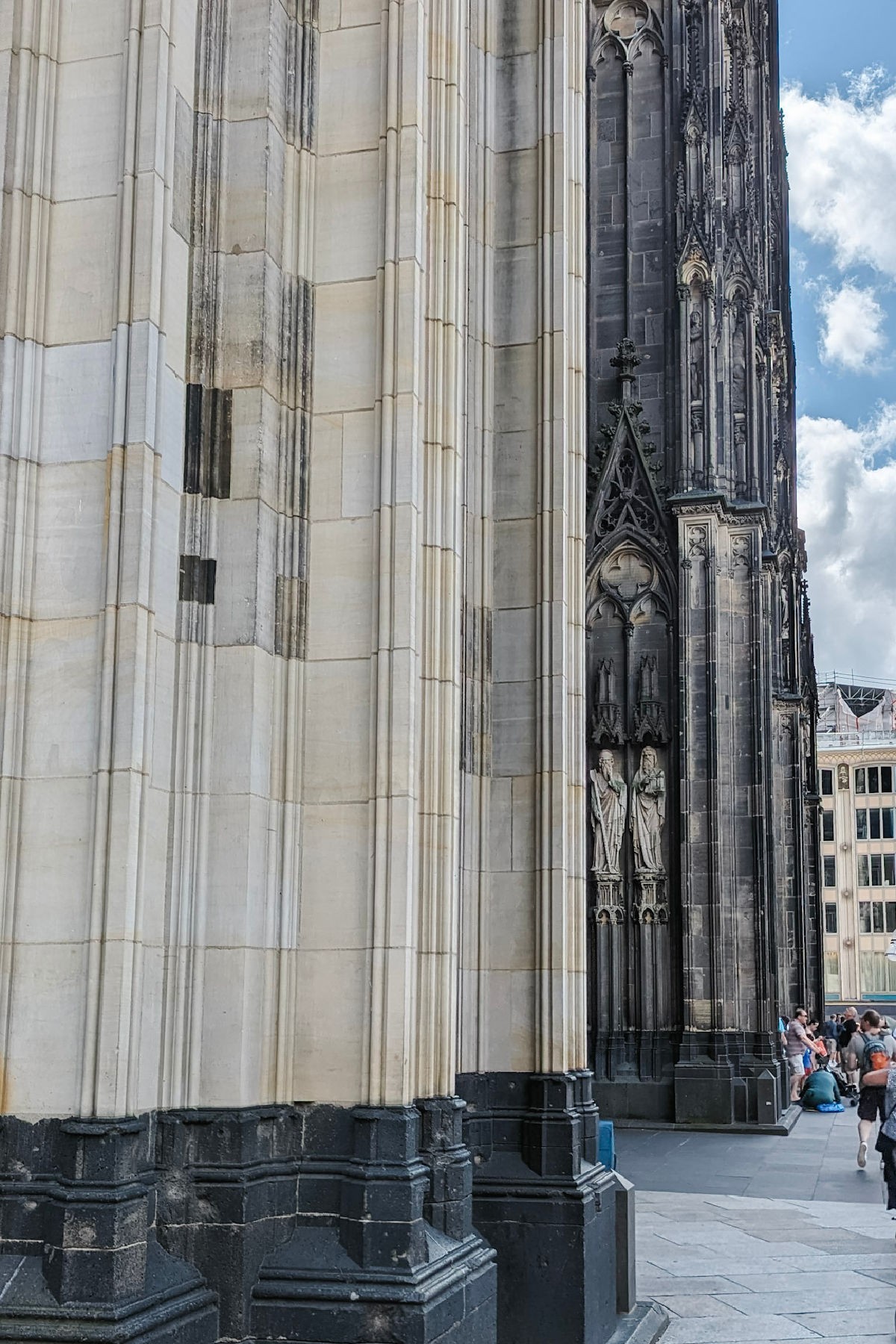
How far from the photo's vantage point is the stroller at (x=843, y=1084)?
1162 inches

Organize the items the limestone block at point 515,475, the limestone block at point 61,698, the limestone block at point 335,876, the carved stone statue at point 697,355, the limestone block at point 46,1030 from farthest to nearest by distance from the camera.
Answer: the carved stone statue at point 697,355 → the limestone block at point 515,475 → the limestone block at point 335,876 → the limestone block at point 61,698 → the limestone block at point 46,1030

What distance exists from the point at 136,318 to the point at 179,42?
1455mm

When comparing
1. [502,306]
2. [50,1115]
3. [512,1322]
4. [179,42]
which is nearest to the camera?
[50,1115]

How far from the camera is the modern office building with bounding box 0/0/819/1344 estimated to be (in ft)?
20.4

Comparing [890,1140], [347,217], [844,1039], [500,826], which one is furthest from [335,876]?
[844,1039]

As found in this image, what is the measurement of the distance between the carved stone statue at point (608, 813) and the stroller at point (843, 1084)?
7878mm

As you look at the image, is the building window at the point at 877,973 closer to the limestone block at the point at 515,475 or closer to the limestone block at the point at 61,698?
the limestone block at the point at 515,475

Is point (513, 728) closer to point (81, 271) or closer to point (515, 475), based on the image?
point (515, 475)

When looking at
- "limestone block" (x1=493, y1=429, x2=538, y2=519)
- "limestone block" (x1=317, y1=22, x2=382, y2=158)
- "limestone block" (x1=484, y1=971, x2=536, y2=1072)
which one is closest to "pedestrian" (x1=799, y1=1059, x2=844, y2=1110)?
"limestone block" (x1=484, y1=971, x2=536, y2=1072)

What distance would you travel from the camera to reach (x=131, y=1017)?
6.07 metres

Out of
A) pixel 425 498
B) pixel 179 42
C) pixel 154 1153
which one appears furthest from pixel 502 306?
pixel 154 1153

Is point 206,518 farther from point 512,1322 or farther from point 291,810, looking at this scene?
point 512,1322

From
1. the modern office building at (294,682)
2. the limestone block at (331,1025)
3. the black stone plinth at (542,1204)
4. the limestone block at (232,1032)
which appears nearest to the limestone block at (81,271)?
the modern office building at (294,682)

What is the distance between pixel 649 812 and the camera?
25.1 meters
